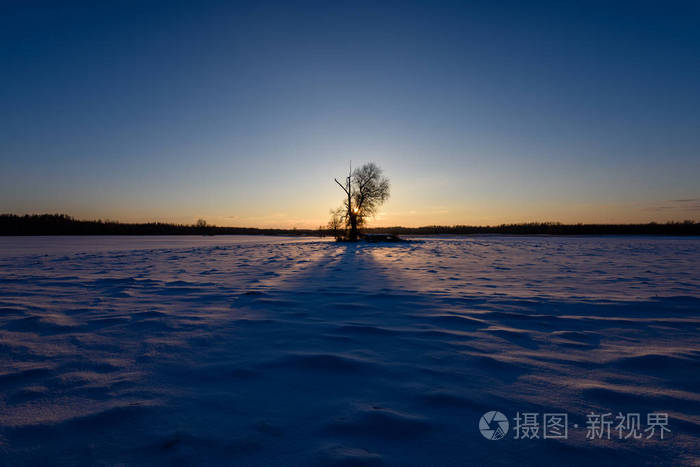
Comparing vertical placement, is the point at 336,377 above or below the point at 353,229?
below

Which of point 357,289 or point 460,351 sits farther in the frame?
point 357,289

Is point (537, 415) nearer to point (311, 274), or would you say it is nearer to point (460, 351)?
point (460, 351)

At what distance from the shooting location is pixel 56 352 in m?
2.83

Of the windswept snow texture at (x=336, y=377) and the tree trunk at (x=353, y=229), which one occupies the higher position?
the tree trunk at (x=353, y=229)

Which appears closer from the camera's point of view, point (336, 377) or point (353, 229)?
point (336, 377)

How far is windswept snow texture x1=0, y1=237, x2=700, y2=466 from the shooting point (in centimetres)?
157

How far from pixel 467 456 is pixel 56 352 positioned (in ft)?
11.2

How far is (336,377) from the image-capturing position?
233cm

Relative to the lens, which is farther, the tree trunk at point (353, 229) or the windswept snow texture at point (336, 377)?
the tree trunk at point (353, 229)

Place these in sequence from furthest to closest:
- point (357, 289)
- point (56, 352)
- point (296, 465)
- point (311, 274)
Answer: point (311, 274), point (357, 289), point (56, 352), point (296, 465)

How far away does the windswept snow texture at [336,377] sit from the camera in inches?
61.8

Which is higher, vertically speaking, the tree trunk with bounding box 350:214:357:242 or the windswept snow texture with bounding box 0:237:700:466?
the tree trunk with bounding box 350:214:357:242

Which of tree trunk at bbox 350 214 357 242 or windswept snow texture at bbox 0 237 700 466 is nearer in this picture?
windswept snow texture at bbox 0 237 700 466

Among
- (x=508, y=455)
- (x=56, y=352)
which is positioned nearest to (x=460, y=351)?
(x=508, y=455)
